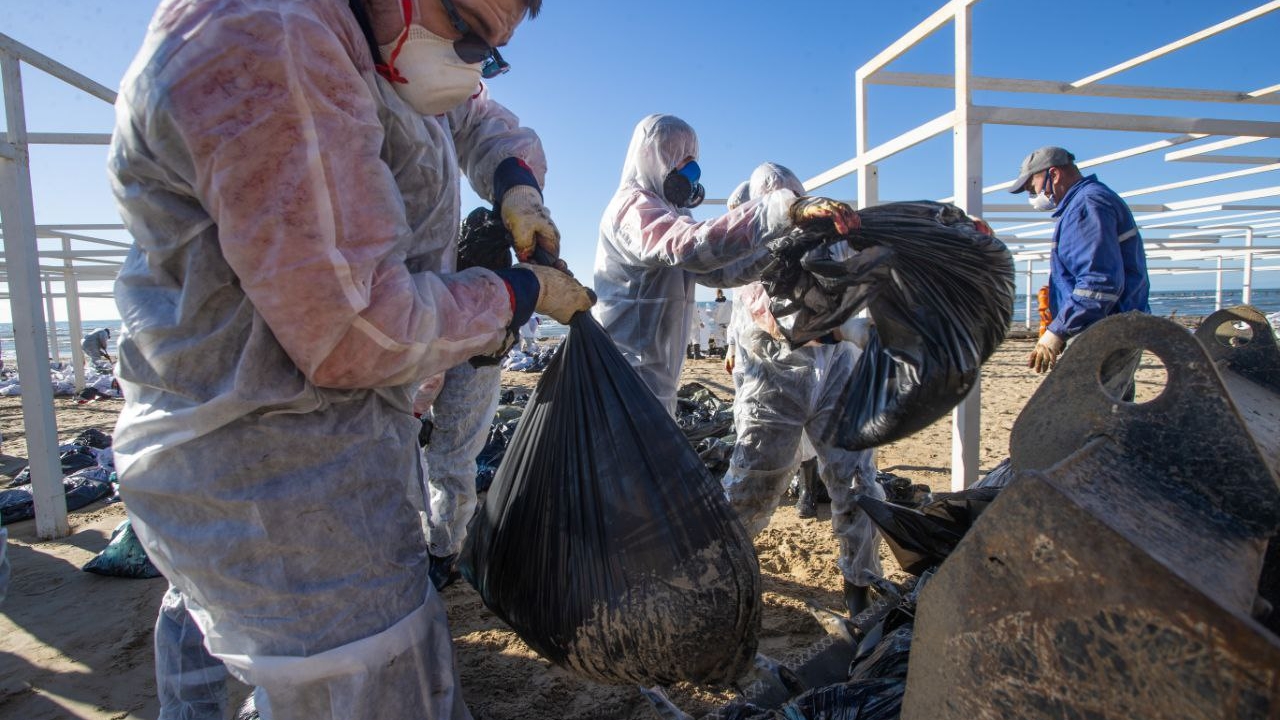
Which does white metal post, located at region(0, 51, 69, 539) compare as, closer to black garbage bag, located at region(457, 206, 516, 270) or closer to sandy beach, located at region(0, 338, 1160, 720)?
sandy beach, located at region(0, 338, 1160, 720)

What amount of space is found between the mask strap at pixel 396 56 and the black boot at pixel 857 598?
2.53m

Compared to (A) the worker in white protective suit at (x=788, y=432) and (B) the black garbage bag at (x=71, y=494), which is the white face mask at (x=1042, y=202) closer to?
(A) the worker in white protective suit at (x=788, y=432)

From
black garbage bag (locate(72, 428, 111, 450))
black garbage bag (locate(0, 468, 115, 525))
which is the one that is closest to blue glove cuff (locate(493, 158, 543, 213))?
black garbage bag (locate(0, 468, 115, 525))

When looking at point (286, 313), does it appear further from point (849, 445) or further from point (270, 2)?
point (849, 445)

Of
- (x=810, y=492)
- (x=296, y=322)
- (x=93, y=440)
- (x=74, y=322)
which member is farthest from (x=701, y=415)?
(x=74, y=322)

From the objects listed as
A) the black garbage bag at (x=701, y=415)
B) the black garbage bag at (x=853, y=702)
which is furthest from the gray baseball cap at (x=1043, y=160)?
the black garbage bag at (x=853, y=702)

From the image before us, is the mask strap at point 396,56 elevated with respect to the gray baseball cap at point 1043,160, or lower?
lower

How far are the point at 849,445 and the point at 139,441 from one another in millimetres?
1516

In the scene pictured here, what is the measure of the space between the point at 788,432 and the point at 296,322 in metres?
2.30

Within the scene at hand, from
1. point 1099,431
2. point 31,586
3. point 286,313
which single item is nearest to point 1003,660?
point 1099,431

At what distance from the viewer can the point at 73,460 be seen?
543 centimetres

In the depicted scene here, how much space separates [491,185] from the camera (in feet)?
5.98

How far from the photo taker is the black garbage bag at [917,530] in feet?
4.47

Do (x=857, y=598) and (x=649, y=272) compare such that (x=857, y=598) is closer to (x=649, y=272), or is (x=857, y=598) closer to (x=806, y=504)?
(x=806, y=504)
